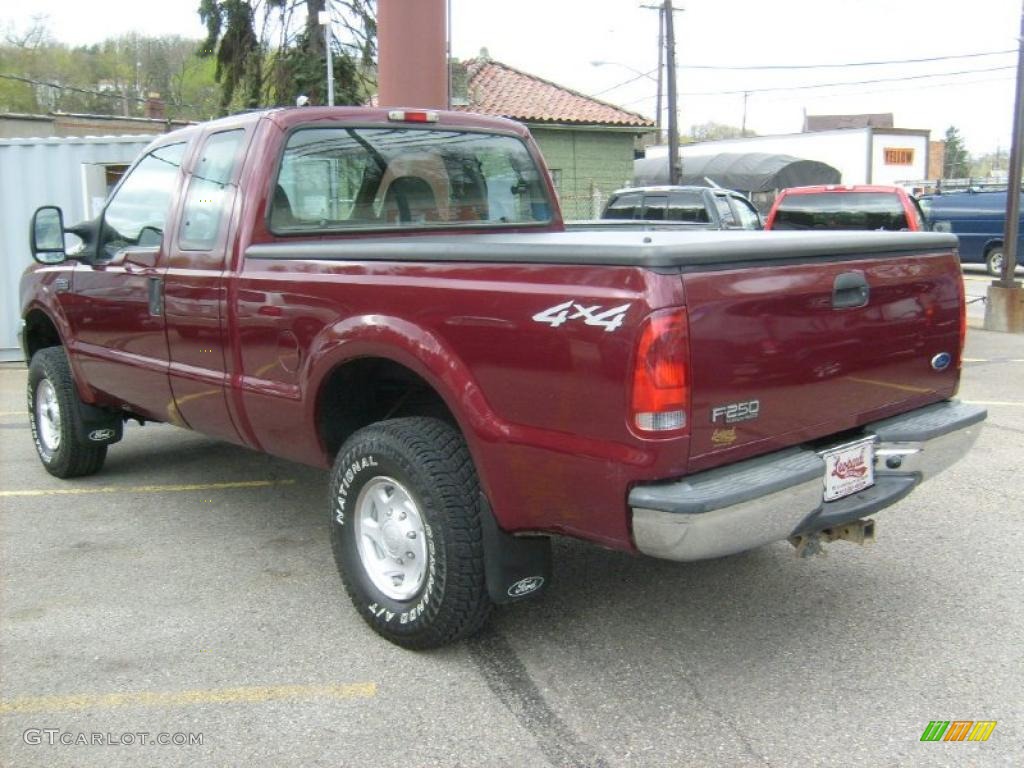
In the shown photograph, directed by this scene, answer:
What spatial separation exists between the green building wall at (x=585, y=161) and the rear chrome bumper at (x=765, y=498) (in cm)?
2027

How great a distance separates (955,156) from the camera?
89938 millimetres

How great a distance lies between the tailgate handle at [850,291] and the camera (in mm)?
3209

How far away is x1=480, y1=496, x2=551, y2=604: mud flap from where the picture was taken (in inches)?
130

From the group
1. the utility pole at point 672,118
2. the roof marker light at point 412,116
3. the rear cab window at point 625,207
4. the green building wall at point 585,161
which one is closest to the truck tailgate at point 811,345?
the roof marker light at point 412,116

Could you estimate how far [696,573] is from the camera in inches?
175

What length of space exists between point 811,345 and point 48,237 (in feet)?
14.3

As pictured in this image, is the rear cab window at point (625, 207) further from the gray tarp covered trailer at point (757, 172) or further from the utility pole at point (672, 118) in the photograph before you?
the gray tarp covered trailer at point (757, 172)

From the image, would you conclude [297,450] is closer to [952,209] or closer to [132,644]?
[132,644]

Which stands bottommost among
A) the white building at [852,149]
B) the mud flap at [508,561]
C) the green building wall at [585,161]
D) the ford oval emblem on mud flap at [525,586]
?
the ford oval emblem on mud flap at [525,586]

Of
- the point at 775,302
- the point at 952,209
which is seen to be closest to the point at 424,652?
the point at 775,302

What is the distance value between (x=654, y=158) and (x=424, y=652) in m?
39.2

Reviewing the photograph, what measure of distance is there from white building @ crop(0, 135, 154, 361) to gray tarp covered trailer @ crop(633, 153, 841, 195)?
22399 millimetres

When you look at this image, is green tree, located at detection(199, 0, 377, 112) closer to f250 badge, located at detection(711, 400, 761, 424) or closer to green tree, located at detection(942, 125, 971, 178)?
f250 badge, located at detection(711, 400, 761, 424)

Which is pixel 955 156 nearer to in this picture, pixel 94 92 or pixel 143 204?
pixel 94 92
